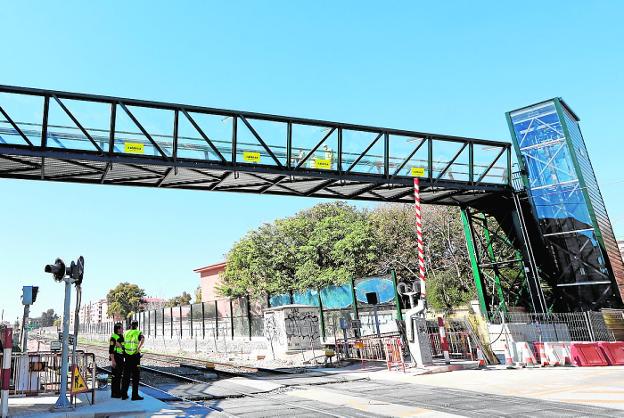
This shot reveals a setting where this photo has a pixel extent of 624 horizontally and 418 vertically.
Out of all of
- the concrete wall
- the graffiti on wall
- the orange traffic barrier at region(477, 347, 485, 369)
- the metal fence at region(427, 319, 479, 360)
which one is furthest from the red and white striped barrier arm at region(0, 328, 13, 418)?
the concrete wall

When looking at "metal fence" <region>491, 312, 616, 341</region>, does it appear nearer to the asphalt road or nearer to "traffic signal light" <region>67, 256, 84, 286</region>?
the asphalt road

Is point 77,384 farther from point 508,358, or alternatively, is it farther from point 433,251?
point 433,251

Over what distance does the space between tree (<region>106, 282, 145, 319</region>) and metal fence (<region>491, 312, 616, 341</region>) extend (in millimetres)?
96713

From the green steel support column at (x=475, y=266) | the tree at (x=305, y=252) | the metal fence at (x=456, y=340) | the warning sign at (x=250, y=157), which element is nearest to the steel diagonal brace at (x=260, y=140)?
the warning sign at (x=250, y=157)

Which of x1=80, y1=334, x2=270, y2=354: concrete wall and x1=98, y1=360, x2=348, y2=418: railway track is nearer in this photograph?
x1=98, y1=360, x2=348, y2=418: railway track

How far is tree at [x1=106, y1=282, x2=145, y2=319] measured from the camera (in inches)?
3925

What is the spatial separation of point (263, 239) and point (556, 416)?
3590 cm

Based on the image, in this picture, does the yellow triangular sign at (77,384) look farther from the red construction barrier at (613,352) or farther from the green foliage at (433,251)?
the green foliage at (433,251)

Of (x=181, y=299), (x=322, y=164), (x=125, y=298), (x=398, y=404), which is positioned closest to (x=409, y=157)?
(x=322, y=164)

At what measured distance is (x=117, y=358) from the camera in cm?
1012

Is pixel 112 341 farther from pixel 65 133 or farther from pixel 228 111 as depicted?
pixel 228 111

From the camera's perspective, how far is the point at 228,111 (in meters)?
15.5

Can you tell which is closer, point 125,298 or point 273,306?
point 273,306

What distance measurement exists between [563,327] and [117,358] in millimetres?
16207
